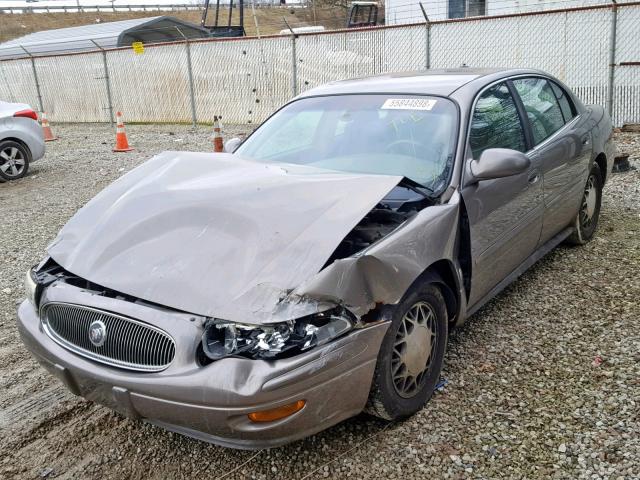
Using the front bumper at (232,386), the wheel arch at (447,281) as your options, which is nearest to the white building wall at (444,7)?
the wheel arch at (447,281)

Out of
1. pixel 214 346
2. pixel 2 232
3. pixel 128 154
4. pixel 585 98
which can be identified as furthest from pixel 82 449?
pixel 585 98

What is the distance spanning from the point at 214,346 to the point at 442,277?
1341 millimetres

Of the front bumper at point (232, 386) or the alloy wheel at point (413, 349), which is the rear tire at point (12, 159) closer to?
the front bumper at point (232, 386)

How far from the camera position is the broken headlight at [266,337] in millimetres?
2338

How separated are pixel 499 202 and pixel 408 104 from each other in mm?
813

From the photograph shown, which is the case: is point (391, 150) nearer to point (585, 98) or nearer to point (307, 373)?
point (307, 373)

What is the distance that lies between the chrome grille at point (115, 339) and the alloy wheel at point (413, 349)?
1.04m

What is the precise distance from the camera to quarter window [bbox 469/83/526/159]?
360 cm

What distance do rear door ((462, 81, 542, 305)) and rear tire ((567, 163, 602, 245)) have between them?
1102 millimetres

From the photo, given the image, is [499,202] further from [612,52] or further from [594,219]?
[612,52]

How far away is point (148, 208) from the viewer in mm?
3045

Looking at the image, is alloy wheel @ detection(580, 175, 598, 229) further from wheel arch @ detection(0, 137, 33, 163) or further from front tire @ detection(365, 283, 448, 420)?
wheel arch @ detection(0, 137, 33, 163)

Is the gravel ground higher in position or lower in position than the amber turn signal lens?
lower

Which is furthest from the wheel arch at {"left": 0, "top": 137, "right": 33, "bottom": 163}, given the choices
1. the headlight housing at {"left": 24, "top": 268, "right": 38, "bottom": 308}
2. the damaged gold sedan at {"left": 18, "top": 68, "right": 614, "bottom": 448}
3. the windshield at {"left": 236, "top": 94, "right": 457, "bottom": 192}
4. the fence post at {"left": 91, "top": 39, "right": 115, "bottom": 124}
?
the fence post at {"left": 91, "top": 39, "right": 115, "bottom": 124}
